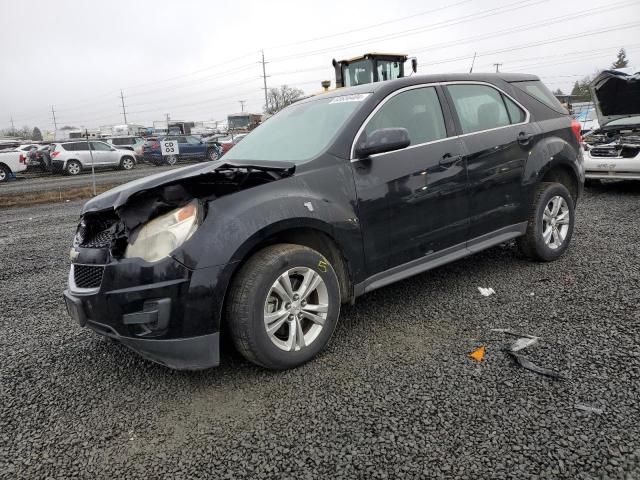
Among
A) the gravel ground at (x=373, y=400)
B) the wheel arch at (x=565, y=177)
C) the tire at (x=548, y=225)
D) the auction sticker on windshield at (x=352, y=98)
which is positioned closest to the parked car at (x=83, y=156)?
the gravel ground at (x=373, y=400)

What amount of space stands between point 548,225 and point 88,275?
394 cm

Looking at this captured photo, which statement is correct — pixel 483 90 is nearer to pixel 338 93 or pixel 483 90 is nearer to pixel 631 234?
pixel 338 93

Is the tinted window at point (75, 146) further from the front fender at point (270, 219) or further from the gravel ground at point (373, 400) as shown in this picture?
the front fender at point (270, 219)

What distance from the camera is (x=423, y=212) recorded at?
3338mm

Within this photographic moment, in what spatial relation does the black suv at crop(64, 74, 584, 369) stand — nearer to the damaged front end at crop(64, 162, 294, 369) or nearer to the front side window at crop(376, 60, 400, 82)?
the damaged front end at crop(64, 162, 294, 369)

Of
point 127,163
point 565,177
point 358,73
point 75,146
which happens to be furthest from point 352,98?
point 127,163

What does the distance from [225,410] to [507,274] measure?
292 centimetres

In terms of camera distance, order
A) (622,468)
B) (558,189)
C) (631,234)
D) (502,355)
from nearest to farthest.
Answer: (622,468)
(502,355)
(558,189)
(631,234)

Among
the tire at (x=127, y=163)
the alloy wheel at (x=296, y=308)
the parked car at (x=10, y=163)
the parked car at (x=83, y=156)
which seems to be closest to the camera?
the alloy wheel at (x=296, y=308)

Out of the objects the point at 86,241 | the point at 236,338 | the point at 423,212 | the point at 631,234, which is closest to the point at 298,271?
the point at 236,338

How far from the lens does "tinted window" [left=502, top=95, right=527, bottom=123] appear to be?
4129 mm

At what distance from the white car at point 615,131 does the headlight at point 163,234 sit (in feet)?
25.7

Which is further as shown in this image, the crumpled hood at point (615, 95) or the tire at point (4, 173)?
the tire at point (4, 173)

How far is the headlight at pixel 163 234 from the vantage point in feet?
8.09
